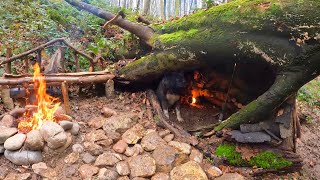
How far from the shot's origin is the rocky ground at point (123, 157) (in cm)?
458

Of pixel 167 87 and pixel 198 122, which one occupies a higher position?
pixel 167 87

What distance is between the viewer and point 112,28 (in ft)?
42.9

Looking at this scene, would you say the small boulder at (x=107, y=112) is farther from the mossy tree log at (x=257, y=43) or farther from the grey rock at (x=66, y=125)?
the mossy tree log at (x=257, y=43)

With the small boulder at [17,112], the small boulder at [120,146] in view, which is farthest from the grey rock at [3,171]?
the small boulder at [120,146]

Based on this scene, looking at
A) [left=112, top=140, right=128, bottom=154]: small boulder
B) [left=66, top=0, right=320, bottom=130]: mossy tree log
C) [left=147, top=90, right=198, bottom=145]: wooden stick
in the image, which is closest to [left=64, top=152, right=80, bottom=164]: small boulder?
[left=112, top=140, right=128, bottom=154]: small boulder

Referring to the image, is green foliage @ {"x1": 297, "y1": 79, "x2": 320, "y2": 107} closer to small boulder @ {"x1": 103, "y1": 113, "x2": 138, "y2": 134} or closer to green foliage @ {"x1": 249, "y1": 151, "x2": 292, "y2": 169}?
green foliage @ {"x1": 249, "y1": 151, "x2": 292, "y2": 169}

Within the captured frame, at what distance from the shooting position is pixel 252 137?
5.10 metres

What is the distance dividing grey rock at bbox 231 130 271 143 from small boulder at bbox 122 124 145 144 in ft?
6.05

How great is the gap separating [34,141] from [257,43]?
4.17m

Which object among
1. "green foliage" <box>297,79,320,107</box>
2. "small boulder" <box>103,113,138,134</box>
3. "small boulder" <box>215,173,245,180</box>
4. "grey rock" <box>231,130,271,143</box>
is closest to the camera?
"small boulder" <box>215,173,245,180</box>

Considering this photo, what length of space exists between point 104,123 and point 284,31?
374 cm

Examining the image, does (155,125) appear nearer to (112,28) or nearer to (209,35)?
(209,35)

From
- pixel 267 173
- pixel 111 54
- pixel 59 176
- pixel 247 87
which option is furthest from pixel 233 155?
pixel 111 54

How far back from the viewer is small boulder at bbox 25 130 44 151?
4523 millimetres
